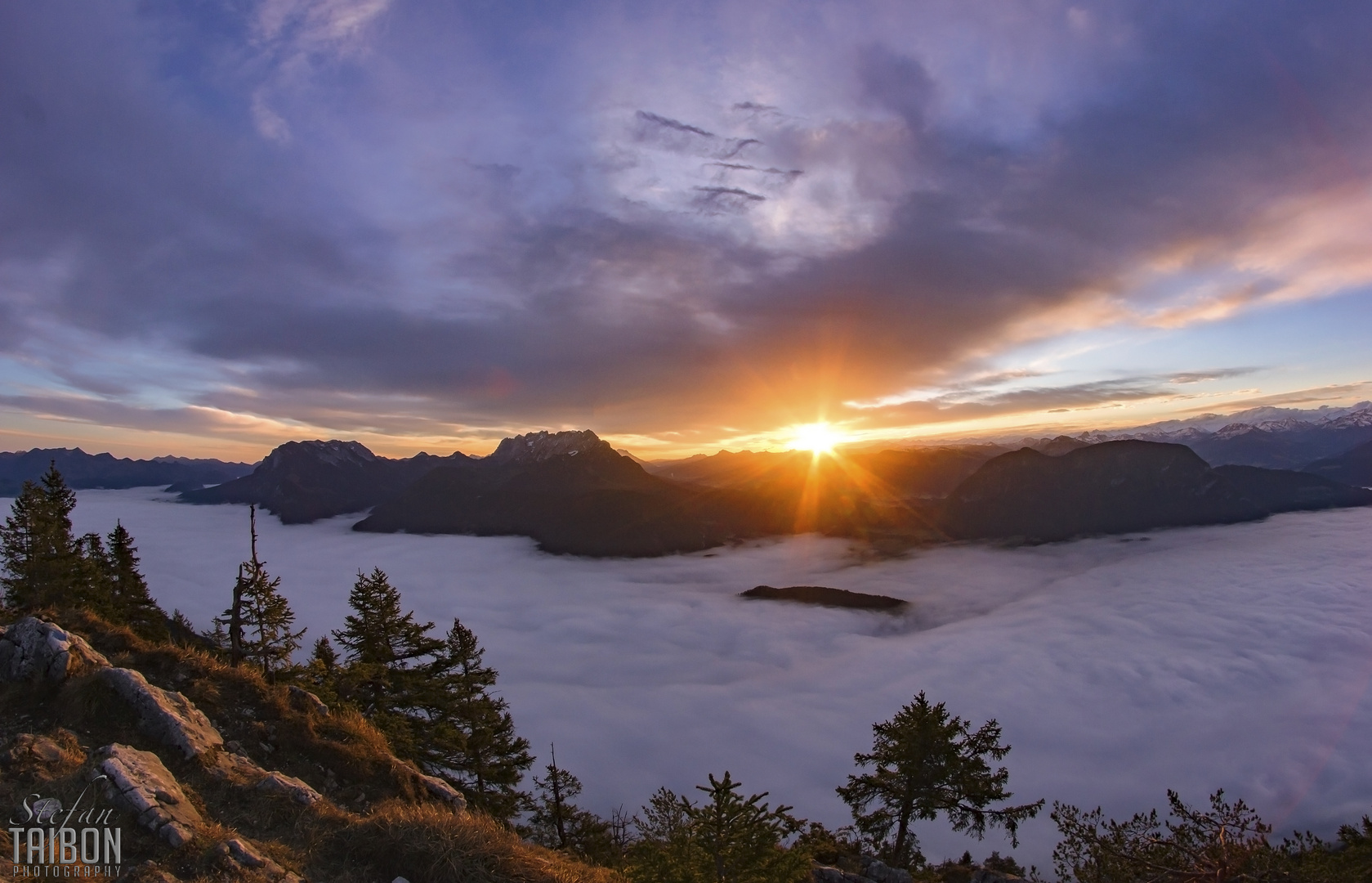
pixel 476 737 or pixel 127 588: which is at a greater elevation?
pixel 127 588

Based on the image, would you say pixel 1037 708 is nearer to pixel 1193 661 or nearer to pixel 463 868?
pixel 1193 661

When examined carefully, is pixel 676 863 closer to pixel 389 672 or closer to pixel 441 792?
pixel 441 792

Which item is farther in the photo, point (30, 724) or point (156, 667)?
point (156, 667)

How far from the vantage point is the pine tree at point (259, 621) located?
28.4 metres

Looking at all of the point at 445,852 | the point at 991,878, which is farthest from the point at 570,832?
the point at 445,852

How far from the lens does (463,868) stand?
9156mm

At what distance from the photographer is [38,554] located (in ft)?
109

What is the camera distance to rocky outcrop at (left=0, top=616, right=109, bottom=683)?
1405cm

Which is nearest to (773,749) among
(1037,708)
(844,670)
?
(844,670)

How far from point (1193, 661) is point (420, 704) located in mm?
235036

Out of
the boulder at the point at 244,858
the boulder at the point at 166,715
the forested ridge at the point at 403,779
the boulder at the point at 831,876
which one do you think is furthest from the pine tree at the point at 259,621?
the boulder at the point at 831,876

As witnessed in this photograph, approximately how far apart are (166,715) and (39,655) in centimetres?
473

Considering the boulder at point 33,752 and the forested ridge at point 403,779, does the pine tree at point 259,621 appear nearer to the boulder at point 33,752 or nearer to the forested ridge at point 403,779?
the forested ridge at point 403,779

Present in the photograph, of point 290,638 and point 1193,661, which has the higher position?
point 290,638
